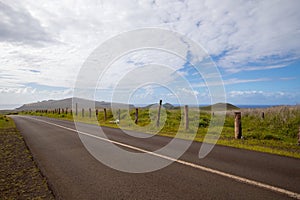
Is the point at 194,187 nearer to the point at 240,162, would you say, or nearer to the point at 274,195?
the point at 274,195

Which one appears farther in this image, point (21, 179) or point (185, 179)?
point (21, 179)

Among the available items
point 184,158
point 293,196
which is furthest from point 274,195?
point 184,158

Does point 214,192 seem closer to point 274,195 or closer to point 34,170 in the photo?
point 274,195

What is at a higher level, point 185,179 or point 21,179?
point 185,179

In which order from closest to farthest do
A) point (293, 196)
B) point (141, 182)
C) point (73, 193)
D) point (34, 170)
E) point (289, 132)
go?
point (293, 196), point (73, 193), point (141, 182), point (34, 170), point (289, 132)

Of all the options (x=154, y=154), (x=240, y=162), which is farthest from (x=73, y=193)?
(x=240, y=162)

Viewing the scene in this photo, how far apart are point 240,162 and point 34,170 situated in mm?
5599

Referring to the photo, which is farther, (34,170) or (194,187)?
(34,170)

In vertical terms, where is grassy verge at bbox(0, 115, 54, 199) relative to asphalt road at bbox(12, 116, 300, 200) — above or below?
below

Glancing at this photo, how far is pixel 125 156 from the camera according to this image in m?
7.01

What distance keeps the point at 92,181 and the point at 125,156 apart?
2.33 m

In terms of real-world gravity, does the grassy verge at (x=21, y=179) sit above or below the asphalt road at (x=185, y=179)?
below

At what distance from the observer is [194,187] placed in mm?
4273

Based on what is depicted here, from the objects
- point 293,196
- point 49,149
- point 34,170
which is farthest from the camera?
point 49,149
